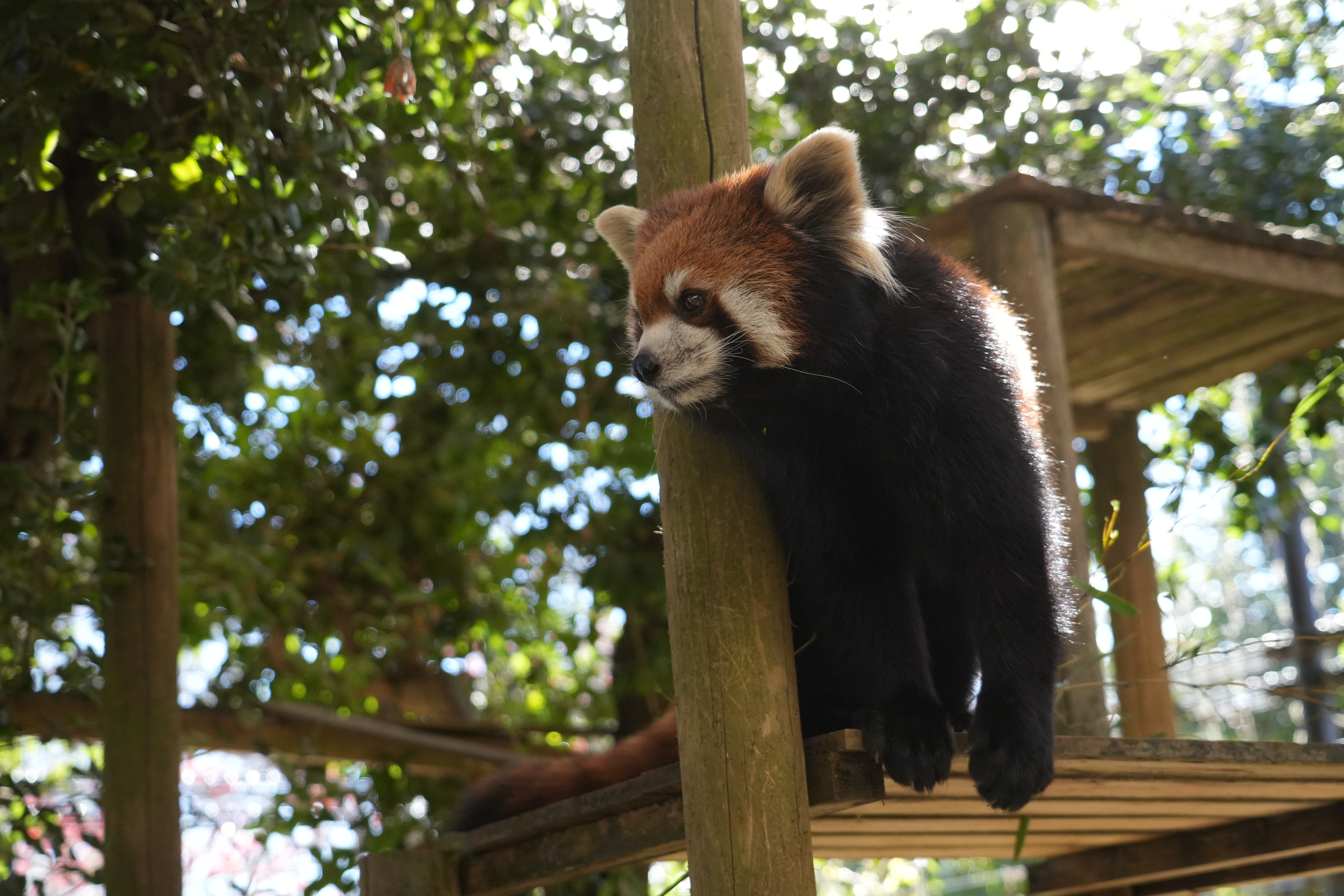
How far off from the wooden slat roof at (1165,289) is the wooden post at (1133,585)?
0.64 ft

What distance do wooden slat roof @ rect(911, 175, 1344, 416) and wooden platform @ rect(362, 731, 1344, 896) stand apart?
1.33 meters

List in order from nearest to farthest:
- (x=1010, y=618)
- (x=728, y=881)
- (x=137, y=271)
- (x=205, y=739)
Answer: (x=728, y=881), (x=1010, y=618), (x=137, y=271), (x=205, y=739)

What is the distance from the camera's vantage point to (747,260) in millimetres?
2252

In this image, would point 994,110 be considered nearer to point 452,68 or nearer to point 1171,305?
point 1171,305

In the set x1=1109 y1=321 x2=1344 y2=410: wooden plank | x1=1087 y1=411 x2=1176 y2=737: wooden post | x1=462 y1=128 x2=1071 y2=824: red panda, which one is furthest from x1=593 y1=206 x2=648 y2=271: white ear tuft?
x1=1109 y1=321 x2=1344 y2=410: wooden plank

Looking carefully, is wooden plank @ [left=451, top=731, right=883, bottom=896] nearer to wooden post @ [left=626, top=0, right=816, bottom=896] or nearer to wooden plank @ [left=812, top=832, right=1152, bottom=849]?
wooden post @ [left=626, top=0, right=816, bottom=896]

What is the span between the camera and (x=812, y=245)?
7.48 ft

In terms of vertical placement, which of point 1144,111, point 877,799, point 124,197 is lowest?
point 877,799

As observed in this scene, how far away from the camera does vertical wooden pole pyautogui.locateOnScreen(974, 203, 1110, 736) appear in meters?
3.03

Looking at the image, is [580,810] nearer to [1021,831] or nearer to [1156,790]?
[1021,831]

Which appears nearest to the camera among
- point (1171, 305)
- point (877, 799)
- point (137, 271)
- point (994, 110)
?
point (877, 799)

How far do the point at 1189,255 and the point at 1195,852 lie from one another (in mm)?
1707

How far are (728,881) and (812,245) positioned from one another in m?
1.18

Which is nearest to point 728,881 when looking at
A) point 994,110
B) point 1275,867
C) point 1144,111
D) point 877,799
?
point 877,799
